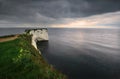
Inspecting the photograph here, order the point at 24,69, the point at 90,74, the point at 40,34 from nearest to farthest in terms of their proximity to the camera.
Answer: the point at 24,69 → the point at 90,74 → the point at 40,34

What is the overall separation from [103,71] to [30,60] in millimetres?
21779

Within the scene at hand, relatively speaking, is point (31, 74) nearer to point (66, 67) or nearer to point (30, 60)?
point (30, 60)

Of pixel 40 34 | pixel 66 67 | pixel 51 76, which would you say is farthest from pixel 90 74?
pixel 40 34

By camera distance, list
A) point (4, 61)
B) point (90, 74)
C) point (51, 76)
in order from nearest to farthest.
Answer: point (51, 76)
point (4, 61)
point (90, 74)

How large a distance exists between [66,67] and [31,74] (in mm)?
23509

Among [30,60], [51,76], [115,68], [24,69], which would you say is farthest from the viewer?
[115,68]

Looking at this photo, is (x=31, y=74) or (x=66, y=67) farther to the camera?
(x=66, y=67)

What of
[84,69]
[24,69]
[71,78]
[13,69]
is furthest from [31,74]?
[84,69]

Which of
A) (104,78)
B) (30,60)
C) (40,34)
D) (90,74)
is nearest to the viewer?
(30,60)

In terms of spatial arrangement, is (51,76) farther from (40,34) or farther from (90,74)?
(40,34)

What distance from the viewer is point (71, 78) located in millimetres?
30797

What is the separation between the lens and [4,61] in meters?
21.5

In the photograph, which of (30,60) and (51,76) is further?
(30,60)

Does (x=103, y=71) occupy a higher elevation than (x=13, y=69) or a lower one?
lower
